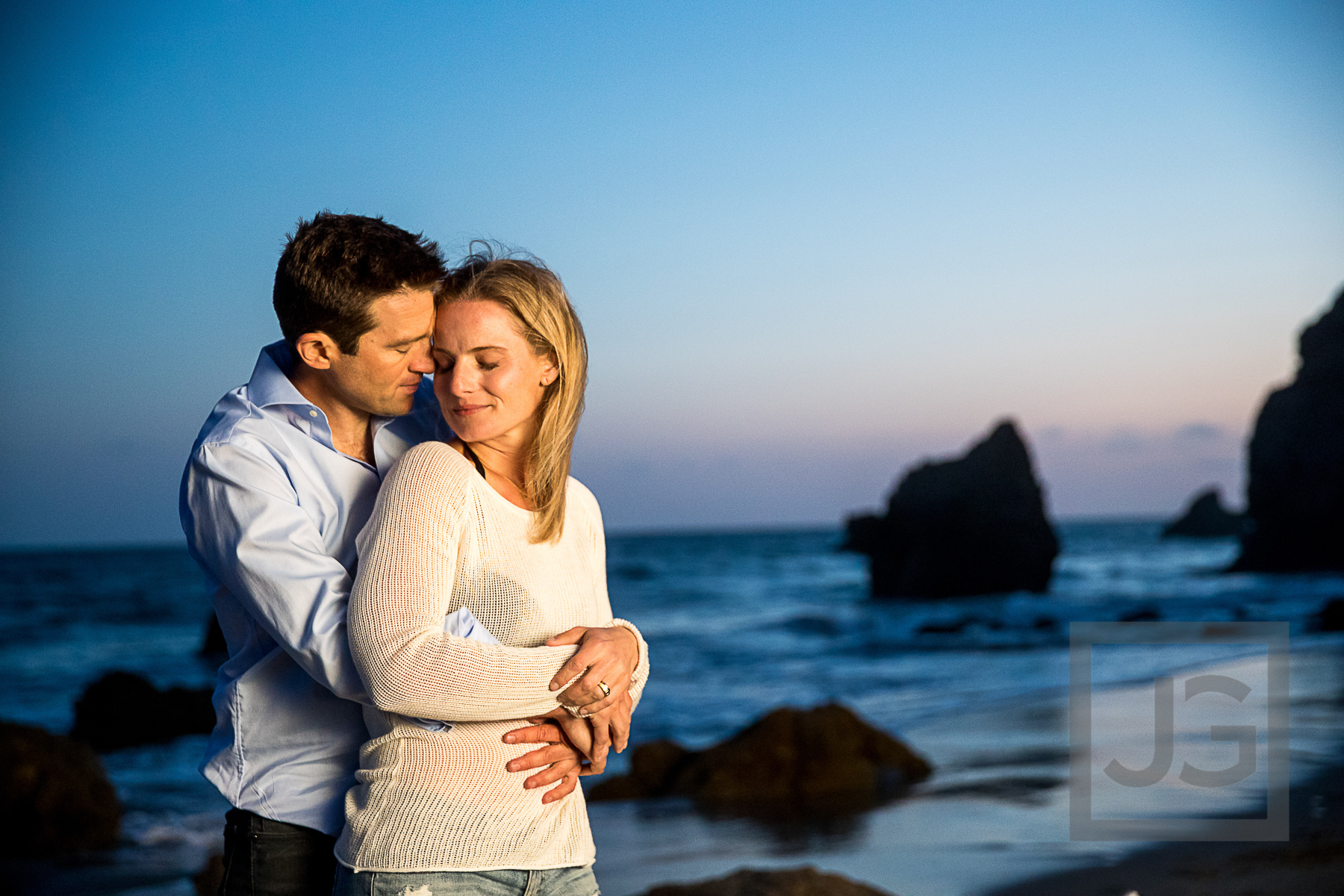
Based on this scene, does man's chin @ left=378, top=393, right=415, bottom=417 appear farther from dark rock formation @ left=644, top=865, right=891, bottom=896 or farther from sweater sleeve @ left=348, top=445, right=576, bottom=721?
dark rock formation @ left=644, top=865, right=891, bottom=896

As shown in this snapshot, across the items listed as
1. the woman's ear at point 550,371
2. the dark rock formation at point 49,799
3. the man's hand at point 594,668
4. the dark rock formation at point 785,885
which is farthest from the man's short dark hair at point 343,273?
the dark rock formation at point 49,799

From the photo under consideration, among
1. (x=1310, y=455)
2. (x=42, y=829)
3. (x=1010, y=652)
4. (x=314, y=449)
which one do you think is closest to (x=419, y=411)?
(x=314, y=449)

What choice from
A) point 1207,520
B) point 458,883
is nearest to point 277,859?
point 458,883

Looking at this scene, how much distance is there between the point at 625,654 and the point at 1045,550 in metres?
31.0

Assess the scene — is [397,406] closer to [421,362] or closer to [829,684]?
[421,362]

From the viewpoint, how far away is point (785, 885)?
4227mm

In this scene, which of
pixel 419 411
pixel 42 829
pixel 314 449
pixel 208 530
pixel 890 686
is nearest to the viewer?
pixel 208 530

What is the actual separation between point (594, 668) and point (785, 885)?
278 cm

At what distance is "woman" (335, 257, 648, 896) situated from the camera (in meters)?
1.71

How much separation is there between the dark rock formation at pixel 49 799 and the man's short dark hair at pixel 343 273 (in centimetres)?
636

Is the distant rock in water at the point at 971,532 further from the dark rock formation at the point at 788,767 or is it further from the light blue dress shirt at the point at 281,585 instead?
the light blue dress shirt at the point at 281,585

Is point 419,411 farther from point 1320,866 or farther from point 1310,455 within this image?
point 1310,455

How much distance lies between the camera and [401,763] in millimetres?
1798

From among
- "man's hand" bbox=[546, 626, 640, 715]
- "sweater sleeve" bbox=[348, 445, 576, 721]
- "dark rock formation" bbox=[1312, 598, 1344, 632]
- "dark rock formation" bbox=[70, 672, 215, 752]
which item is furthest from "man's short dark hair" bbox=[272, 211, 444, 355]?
"dark rock formation" bbox=[1312, 598, 1344, 632]
